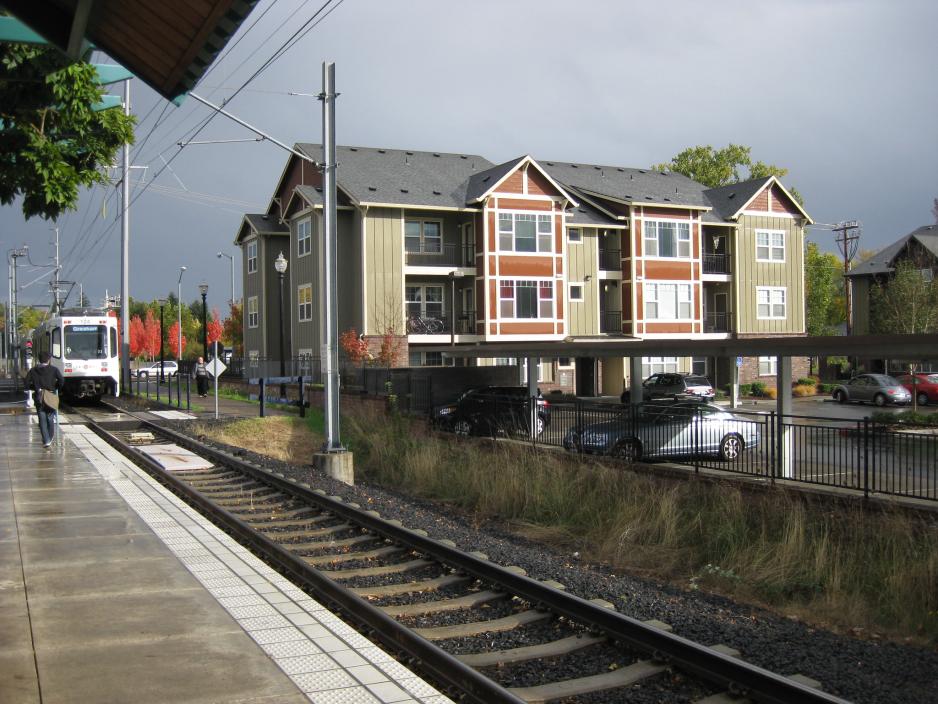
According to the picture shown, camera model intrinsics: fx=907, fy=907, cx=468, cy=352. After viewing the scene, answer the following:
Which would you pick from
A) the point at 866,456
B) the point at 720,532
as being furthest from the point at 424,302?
the point at 866,456

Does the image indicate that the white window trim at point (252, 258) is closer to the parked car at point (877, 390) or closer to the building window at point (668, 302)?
the building window at point (668, 302)

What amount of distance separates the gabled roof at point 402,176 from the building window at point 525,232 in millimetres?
2192

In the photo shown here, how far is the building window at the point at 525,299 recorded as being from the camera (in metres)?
42.5

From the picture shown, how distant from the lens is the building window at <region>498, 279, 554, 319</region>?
42.5 m

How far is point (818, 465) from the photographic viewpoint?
14922mm

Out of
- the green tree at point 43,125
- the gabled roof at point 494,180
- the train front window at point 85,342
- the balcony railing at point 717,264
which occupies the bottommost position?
the train front window at point 85,342

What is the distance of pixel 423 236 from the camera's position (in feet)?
140

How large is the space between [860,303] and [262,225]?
40.6 meters

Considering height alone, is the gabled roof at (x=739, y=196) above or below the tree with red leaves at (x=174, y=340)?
above

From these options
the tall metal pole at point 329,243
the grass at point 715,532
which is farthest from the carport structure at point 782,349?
the tall metal pole at point 329,243

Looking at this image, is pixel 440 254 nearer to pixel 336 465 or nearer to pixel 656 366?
pixel 656 366

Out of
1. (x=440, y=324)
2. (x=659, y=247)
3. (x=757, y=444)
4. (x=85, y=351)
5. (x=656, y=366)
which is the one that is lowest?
(x=757, y=444)

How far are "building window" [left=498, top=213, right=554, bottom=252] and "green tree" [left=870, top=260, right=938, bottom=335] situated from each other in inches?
790

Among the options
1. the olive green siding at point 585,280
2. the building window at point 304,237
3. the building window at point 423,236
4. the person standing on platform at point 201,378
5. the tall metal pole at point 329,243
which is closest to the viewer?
the tall metal pole at point 329,243
